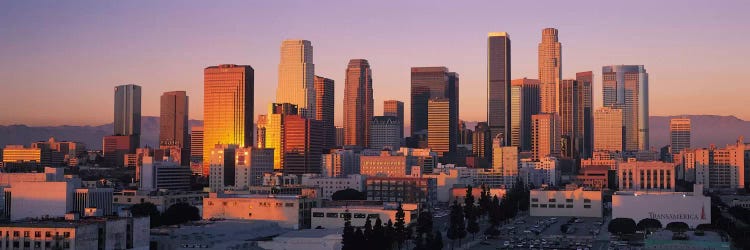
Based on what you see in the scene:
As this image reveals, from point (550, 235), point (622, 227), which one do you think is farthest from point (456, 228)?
point (622, 227)

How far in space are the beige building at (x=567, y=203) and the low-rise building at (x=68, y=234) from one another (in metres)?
69.5

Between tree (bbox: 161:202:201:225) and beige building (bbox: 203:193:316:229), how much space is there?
220 cm

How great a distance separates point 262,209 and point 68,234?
36.8 metres

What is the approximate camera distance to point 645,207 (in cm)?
10362

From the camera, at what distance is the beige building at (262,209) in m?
93.6

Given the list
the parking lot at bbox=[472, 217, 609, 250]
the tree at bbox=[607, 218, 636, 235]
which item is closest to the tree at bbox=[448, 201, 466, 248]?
the parking lot at bbox=[472, 217, 609, 250]

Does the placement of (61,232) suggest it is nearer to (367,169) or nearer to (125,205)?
(125,205)

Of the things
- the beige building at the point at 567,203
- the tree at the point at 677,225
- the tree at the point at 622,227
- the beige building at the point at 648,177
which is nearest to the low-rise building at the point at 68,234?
the tree at the point at 622,227

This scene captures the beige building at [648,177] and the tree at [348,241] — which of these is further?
the beige building at [648,177]

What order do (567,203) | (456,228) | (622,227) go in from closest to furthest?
(456,228)
(622,227)
(567,203)

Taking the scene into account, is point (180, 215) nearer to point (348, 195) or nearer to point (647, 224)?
point (647, 224)

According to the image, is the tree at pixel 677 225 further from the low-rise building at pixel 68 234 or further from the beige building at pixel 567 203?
the low-rise building at pixel 68 234

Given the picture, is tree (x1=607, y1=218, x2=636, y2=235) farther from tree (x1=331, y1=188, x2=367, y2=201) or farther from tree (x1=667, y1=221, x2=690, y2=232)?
tree (x1=331, y1=188, x2=367, y2=201)

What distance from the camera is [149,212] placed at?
98.9 metres
